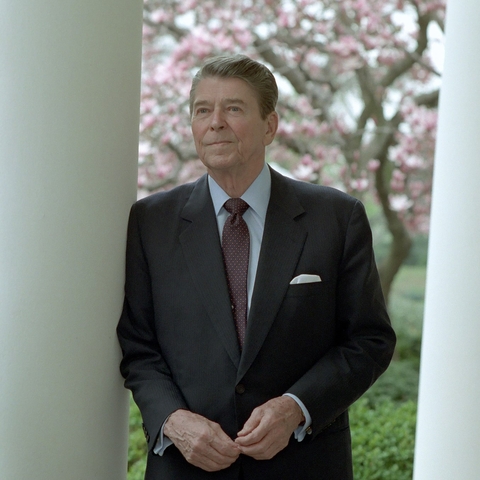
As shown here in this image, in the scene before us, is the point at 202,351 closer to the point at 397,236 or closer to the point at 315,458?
the point at 315,458

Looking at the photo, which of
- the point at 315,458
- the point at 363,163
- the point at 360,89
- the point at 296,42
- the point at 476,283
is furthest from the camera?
the point at 360,89

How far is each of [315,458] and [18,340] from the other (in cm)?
105

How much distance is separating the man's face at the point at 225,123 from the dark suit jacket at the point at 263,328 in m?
0.19

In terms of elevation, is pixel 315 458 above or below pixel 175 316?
below

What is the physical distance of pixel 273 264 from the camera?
102 inches

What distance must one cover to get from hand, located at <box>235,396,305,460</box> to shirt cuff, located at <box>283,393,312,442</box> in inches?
0.6

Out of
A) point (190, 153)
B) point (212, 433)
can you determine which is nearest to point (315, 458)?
point (212, 433)

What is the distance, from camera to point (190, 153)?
7469 millimetres

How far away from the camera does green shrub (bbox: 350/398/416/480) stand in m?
4.74

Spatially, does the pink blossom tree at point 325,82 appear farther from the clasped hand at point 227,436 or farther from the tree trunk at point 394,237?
the clasped hand at point 227,436

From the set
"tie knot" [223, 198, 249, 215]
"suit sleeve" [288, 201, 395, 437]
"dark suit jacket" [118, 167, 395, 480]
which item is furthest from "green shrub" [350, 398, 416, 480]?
"tie knot" [223, 198, 249, 215]

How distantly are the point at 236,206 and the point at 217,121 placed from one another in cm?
31

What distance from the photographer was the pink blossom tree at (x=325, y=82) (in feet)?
23.8

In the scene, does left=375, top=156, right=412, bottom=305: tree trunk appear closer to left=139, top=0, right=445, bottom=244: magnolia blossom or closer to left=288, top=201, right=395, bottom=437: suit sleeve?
left=139, top=0, right=445, bottom=244: magnolia blossom
